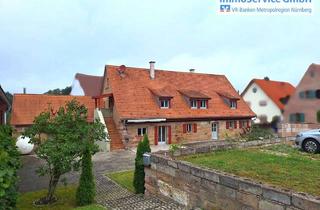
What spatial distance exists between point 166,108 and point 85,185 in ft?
51.9

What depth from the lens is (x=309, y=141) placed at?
45.2 ft

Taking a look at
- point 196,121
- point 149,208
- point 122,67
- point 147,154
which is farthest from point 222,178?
point 122,67

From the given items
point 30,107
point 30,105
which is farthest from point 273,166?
point 30,105

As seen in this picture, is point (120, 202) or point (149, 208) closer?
point (149, 208)

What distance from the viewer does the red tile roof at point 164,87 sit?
24688 mm

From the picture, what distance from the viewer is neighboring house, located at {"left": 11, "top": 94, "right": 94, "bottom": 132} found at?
23.5 m

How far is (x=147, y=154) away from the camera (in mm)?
11820

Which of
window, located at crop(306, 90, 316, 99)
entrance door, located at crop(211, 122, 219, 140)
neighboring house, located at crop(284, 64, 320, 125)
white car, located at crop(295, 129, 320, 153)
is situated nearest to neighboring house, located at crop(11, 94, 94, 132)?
entrance door, located at crop(211, 122, 219, 140)

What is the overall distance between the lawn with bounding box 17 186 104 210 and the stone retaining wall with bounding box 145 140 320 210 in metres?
2.49

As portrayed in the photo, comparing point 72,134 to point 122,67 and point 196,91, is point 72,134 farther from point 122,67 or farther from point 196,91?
point 196,91

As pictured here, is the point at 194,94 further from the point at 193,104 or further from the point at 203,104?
the point at 203,104

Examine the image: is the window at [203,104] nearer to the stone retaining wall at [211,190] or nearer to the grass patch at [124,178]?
the grass patch at [124,178]

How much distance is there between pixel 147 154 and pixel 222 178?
13.5 feet

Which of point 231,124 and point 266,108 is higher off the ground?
point 266,108
